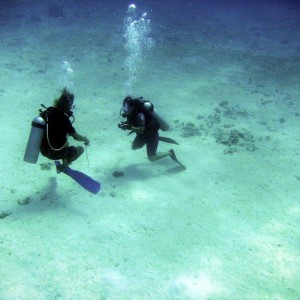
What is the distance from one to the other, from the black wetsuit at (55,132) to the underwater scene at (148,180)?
2 centimetres

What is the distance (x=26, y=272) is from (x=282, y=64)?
16.3m

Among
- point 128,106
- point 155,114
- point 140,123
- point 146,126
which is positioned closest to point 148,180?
point 146,126

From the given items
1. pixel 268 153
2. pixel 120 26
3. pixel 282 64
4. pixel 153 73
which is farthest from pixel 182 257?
pixel 120 26

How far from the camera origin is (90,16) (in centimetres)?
2392

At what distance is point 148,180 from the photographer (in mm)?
6605

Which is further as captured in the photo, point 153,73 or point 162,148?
point 153,73

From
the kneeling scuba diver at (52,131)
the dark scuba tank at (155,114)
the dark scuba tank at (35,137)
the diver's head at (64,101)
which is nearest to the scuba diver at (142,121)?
the dark scuba tank at (155,114)

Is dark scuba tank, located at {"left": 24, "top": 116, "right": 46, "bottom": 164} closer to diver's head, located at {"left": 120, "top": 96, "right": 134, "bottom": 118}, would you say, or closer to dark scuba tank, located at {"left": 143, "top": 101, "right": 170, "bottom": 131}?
diver's head, located at {"left": 120, "top": 96, "right": 134, "bottom": 118}

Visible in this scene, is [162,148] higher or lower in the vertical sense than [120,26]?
lower

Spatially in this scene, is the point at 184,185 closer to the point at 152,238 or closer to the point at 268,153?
the point at 152,238

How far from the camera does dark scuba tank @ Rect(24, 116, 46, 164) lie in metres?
4.67

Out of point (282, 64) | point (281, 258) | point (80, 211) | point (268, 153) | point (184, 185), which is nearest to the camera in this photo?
point (281, 258)

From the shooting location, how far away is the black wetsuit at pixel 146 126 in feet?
19.8

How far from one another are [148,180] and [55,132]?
261 centimetres
